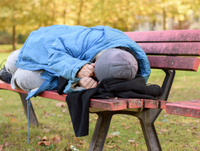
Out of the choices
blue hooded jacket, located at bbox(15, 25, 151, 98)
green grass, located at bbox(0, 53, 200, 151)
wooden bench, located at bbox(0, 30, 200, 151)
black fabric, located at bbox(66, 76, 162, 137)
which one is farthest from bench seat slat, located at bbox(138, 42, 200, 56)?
green grass, located at bbox(0, 53, 200, 151)

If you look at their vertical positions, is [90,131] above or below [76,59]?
below

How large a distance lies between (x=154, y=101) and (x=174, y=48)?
1028 millimetres

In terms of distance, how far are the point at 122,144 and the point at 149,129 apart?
104 centimetres

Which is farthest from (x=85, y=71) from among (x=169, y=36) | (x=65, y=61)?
(x=169, y=36)

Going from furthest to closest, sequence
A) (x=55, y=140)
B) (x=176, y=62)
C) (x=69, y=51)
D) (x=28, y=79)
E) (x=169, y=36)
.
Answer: (x=55, y=140) → (x=169, y=36) → (x=176, y=62) → (x=28, y=79) → (x=69, y=51)

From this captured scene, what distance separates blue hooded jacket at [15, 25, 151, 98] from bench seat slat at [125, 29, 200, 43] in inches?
25.6

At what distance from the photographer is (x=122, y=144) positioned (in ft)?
10.2

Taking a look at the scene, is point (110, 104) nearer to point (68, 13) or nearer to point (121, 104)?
point (121, 104)

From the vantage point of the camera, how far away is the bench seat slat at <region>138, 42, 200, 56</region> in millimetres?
2658

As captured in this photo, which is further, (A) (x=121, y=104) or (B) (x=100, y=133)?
(B) (x=100, y=133)

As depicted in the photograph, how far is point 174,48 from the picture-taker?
2.82 m

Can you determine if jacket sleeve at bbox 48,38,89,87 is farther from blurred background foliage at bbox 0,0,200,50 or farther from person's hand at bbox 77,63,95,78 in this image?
blurred background foliage at bbox 0,0,200,50

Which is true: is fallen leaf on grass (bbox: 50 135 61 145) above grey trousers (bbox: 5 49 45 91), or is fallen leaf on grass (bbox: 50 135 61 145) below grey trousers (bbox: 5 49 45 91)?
below

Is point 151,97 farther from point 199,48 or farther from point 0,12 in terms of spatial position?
point 0,12
